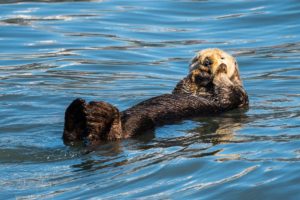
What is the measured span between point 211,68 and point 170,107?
88cm

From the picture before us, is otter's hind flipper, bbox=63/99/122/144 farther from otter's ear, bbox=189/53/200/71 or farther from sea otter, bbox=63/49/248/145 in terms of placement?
otter's ear, bbox=189/53/200/71

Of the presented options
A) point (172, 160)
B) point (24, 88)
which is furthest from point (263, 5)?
point (172, 160)

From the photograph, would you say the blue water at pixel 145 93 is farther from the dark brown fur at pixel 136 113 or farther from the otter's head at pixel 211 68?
the otter's head at pixel 211 68

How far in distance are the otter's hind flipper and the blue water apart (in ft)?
0.31

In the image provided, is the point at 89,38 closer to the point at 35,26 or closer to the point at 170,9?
the point at 35,26

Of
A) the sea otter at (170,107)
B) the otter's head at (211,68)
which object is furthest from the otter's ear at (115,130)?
the otter's head at (211,68)

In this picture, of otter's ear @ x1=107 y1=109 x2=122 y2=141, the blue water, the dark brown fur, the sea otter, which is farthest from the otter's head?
otter's ear @ x1=107 y1=109 x2=122 y2=141

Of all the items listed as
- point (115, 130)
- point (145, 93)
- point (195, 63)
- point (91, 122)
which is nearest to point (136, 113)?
point (115, 130)

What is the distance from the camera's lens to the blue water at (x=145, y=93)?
18.2 ft

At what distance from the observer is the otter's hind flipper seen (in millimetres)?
6219

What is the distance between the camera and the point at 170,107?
7.18 m

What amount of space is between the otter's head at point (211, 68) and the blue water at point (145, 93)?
0.40 m

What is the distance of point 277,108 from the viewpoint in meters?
7.83

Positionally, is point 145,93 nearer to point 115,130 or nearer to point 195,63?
point 195,63
